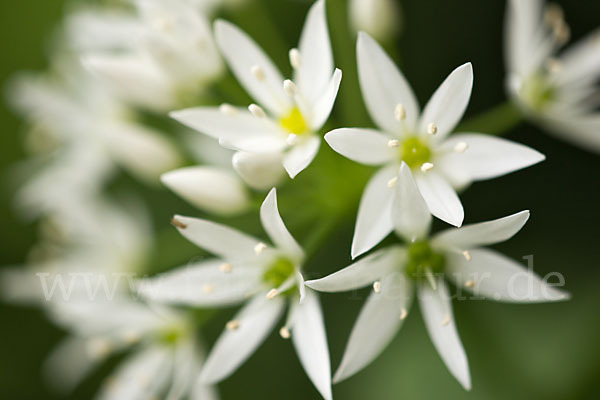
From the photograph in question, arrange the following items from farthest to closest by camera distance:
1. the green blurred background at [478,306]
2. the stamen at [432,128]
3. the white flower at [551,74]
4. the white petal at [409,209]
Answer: the green blurred background at [478,306] < the white flower at [551,74] < the stamen at [432,128] < the white petal at [409,209]

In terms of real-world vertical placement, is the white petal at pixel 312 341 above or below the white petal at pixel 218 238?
below

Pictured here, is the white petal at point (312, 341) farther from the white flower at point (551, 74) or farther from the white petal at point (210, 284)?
the white flower at point (551, 74)

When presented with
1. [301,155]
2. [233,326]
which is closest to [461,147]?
[301,155]

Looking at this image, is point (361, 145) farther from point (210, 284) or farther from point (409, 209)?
point (210, 284)

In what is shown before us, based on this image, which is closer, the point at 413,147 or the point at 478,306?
the point at 413,147

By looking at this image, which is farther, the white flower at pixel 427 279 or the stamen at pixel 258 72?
the stamen at pixel 258 72

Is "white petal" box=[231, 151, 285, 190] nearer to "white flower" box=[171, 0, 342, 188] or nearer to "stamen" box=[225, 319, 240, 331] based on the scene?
"white flower" box=[171, 0, 342, 188]

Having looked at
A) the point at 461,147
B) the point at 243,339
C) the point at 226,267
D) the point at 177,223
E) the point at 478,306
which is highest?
the point at 461,147

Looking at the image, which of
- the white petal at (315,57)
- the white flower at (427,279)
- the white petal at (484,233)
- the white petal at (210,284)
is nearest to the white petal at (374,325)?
the white flower at (427,279)
